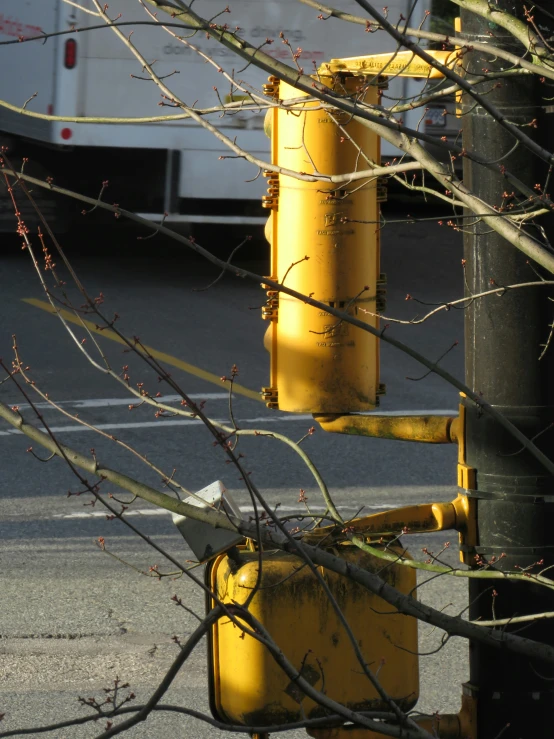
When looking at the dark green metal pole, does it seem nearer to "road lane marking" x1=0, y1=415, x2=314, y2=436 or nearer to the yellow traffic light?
the yellow traffic light

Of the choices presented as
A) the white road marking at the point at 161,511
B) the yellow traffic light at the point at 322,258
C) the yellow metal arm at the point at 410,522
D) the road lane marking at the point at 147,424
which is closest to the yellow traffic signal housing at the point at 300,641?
the yellow metal arm at the point at 410,522

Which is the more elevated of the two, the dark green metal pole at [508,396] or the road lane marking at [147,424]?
the dark green metal pole at [508,396]

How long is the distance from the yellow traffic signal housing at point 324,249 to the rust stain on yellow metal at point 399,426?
4 centimetres

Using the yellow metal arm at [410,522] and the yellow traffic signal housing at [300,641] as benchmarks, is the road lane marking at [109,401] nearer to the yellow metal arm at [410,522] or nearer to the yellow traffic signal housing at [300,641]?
the yellow metal arm at [410,522]

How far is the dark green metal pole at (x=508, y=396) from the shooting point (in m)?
2.95

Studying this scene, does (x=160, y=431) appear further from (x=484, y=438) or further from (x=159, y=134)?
(x=484, y=438)

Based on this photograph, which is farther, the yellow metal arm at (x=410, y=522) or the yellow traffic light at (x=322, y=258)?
the yellow traffic light at (x=322, y=258)

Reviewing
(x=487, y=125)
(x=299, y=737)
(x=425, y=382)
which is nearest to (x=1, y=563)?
(x=299, y=737)

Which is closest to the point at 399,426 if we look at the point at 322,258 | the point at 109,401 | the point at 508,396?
the point at 508,396

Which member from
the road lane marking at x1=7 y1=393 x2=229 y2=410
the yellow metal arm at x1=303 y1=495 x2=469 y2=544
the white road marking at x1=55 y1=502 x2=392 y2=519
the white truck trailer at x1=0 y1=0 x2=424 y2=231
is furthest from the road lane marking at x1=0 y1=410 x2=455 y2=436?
the yellow metal arm at x1=303 y1=495 x2=469 y2=544

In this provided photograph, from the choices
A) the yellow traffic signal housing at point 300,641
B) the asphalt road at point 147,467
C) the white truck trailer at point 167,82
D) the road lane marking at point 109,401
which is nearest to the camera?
the yellow traffic signal housing at point 300,641

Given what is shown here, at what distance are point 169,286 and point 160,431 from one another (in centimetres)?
480

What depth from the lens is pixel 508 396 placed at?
3.01 m

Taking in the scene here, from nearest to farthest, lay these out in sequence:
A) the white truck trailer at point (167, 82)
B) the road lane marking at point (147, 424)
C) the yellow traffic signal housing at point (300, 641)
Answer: the yellow traffic signal housing at point (300, 641) → the road lane marking at point (147, 424) → the white truck trailer at point (167, 82)
